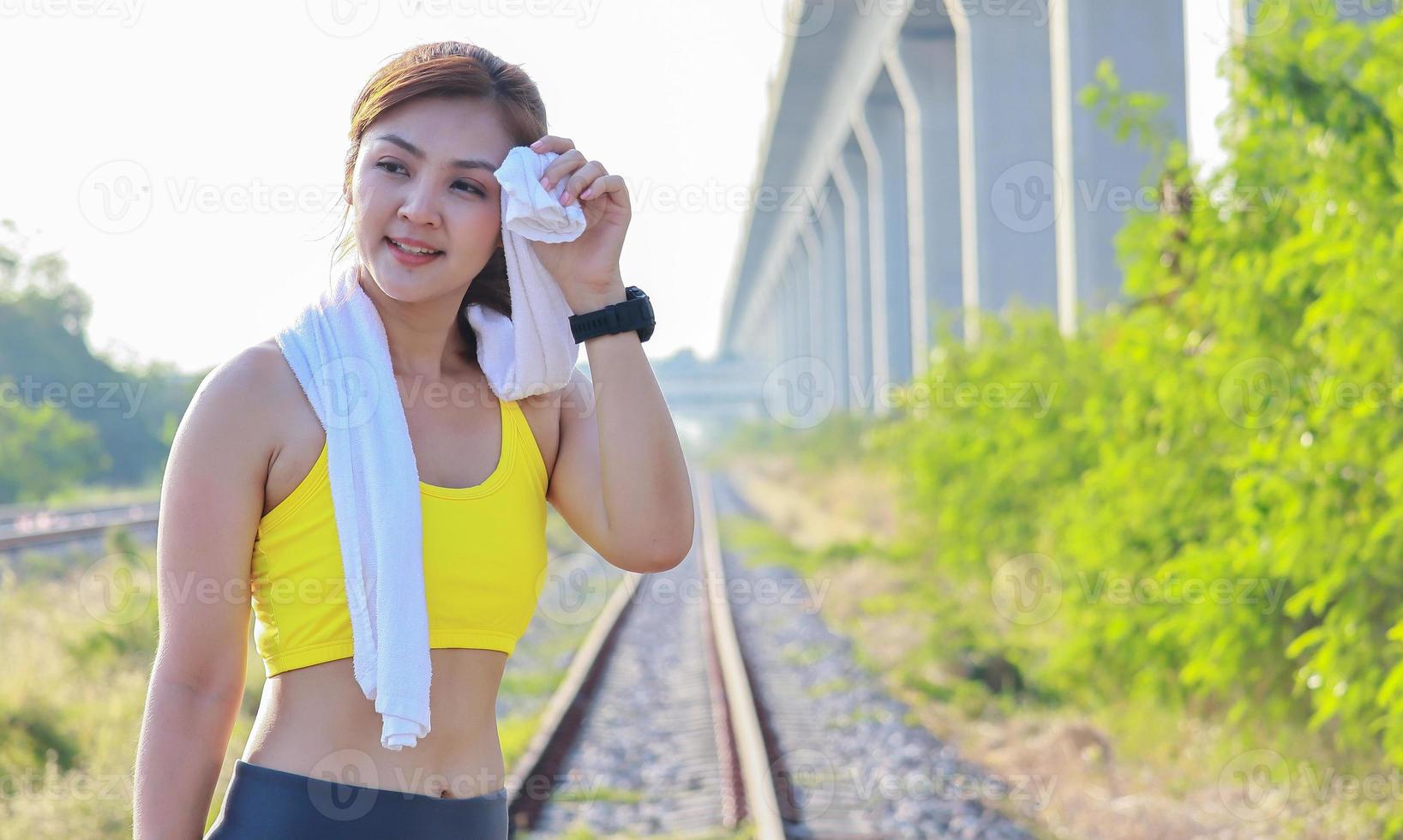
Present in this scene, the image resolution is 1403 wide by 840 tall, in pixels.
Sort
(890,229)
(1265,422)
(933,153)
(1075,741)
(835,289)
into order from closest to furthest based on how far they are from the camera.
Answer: (1265,422)
(1075,741)
(933,153)
(890,229)
(835,289)

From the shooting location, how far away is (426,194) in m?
1.83

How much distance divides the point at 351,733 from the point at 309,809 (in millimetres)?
115

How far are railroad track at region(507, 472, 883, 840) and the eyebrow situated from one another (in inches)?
165

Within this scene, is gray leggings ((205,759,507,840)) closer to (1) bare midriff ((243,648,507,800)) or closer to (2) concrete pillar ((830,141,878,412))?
(1) bare midriff ((243,648,507,800))

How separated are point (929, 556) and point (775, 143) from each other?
2702 centimetres

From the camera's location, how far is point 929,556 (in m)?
14.6

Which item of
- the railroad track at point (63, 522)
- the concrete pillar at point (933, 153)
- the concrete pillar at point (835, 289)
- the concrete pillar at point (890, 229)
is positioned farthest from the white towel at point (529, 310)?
the concrete pillar at point (835, 289)

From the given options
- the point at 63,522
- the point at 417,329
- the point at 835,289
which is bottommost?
the point at 417,329

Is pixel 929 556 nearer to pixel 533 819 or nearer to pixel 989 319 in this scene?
pixel 989 319

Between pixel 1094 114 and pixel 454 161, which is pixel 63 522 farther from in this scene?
pixel 454 161

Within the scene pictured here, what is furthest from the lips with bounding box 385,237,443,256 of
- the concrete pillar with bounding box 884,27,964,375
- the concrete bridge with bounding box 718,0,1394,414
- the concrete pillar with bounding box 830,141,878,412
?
the concrete pillar with bounding box 830,141,878,412

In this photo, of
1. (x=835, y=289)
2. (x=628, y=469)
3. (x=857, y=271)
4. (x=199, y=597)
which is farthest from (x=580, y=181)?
(x=835, y=289)

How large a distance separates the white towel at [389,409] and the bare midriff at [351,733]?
0.06 m

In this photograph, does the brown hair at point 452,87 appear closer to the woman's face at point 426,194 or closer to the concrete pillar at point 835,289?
the woman's face at point 426,194
